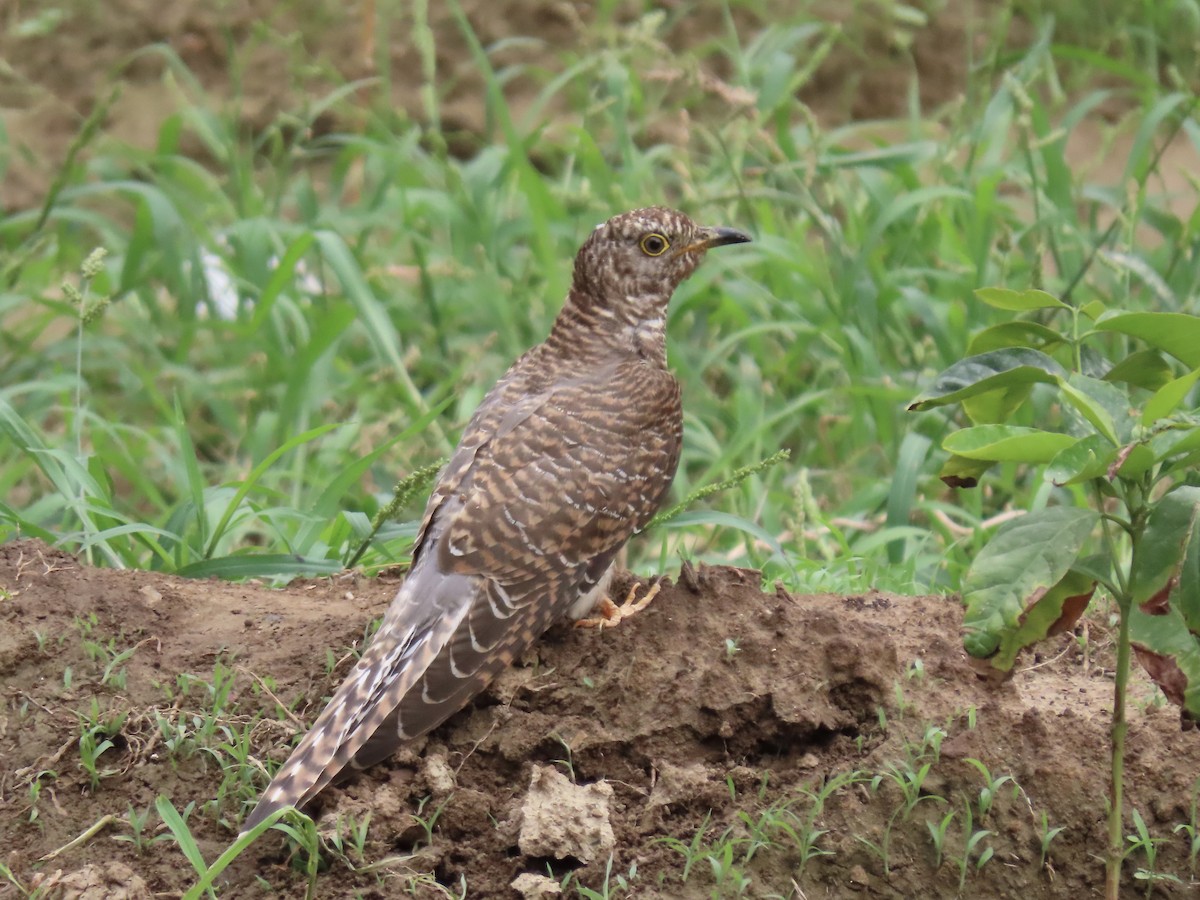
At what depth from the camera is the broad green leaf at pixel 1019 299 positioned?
2.90 metres

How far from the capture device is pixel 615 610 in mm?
3850

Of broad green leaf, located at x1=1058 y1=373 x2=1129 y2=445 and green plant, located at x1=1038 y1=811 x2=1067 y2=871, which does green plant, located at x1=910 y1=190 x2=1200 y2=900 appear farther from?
green plant, located at x1=1038 y1=811 x2=1067 y2=871

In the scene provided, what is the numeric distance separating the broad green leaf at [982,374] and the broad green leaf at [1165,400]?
0.69 ft

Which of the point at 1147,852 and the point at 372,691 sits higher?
the point at 372,691

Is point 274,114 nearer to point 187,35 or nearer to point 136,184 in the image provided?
point 187,35

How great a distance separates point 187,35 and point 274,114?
2.12 ft

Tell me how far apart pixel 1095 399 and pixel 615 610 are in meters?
1.43

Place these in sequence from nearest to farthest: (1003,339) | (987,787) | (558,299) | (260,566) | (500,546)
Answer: (1003,339) < (987,787) < (500,546) < (260,566) < (558,299)

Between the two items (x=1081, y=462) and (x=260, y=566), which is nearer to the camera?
(x=1081, y=462)

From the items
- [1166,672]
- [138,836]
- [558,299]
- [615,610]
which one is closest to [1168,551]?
[1166,672]

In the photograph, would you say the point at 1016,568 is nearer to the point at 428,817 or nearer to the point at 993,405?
the point at 993,405

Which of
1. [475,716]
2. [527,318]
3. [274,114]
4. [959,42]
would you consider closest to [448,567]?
[475,716]

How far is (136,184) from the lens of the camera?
22.4ft

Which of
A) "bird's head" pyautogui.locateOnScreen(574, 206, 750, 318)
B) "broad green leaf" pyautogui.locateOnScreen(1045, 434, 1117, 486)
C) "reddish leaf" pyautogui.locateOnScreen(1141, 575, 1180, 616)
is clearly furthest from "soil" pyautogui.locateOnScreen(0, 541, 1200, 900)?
"bird's head" pyautogui.locateOnScreen(574, 206, 750, 318)
